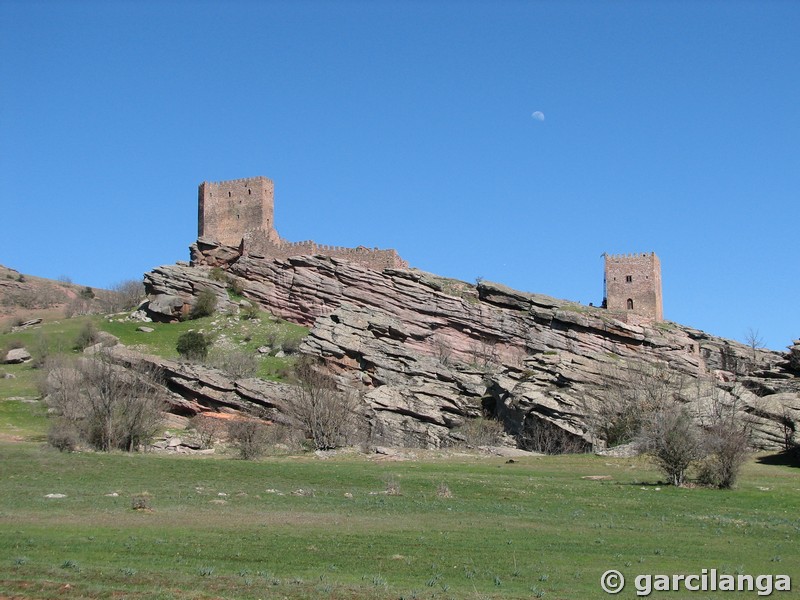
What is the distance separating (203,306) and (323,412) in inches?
876

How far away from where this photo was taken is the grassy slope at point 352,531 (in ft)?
55.0

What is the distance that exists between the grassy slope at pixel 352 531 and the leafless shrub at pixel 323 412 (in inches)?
514

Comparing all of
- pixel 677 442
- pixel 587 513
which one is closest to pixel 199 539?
pixel 587 513

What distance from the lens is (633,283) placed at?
82750 mm

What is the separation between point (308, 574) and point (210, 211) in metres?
65.6

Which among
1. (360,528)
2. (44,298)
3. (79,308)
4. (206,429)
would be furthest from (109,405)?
(44,298)

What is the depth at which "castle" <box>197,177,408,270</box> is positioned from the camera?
75.1 m

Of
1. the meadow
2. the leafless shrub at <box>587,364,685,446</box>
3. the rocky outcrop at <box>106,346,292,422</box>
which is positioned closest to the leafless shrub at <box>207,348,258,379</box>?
the rocky outcrop at <box>106,346,292,422</box>

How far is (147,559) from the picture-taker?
1820cm

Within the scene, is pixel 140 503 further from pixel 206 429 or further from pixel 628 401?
pixel 628 401

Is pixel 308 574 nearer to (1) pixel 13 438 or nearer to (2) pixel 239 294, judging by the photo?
(1) pixel 13 438

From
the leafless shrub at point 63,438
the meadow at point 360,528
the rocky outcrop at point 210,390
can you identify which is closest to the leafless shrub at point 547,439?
the meadow at point 360,528

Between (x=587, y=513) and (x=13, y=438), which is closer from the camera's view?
(x=587, y=513)

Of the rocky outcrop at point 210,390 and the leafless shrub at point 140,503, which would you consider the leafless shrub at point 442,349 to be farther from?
the leafless shrub at point 140,503
